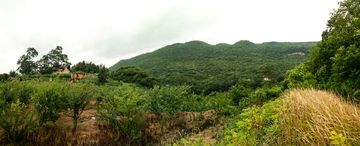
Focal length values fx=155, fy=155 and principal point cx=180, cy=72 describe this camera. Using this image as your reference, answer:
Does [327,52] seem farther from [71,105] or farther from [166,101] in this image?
[71,105]

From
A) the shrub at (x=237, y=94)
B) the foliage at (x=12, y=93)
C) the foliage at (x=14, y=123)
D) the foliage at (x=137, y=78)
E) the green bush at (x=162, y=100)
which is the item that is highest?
the foliage at (x=12, y=93)

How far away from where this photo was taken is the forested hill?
184 ft

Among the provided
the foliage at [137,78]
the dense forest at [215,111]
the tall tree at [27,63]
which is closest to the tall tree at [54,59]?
the tall tree at [27,63]

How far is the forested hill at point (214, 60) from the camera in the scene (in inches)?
2211

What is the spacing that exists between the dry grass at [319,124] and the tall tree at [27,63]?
63.2 meters

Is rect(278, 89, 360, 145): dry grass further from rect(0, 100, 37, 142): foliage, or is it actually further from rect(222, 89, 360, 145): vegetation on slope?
rect(0, 100, 37, 142): foliage

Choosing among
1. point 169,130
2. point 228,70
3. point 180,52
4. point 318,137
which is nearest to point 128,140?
point 169,130

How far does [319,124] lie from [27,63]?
6471 cm

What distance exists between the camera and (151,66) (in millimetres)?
83500

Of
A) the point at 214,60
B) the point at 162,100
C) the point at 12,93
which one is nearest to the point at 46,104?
the point at 12,93

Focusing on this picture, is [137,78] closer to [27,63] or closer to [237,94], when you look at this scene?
[27,63]

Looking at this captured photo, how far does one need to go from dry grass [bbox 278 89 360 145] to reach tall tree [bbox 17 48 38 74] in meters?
63.2

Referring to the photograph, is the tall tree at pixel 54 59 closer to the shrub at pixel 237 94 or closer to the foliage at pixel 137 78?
the foliage at pixel 137 78

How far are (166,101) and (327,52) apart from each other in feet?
24.8
